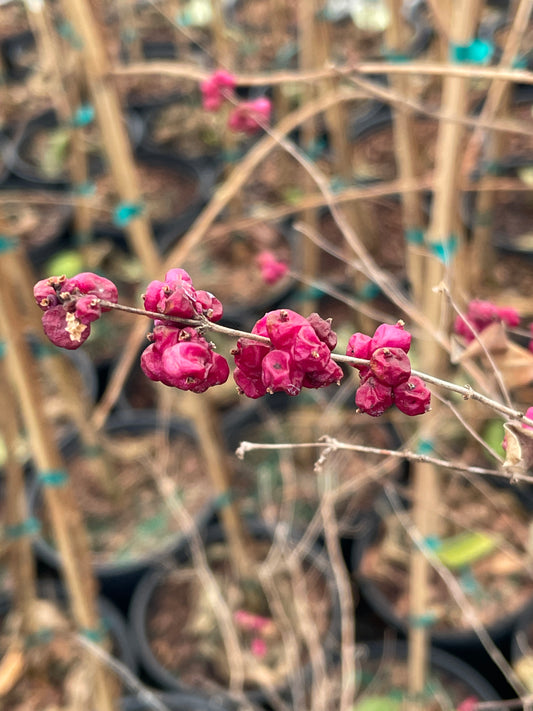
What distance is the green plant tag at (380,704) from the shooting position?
1.34 meters

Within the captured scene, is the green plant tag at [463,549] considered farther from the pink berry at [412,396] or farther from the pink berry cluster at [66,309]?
the pink berry cluster at [66,309]

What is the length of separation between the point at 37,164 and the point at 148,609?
222cm

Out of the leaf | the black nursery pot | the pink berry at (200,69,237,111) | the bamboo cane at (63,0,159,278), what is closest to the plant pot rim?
the black nursery pot

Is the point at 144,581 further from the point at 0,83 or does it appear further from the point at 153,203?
the point at 0,83

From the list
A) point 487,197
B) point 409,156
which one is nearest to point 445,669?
point 409,156

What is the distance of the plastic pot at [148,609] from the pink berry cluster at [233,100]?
39.2 inches

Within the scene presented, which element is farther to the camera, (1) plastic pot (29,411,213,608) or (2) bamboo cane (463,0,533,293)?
(1) plastic pot (29,411,213,608)

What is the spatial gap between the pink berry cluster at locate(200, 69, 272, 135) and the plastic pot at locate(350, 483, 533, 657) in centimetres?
101

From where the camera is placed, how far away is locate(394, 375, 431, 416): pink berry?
0.46 metres

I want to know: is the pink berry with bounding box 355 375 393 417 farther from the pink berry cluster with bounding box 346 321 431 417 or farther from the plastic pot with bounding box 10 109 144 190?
the plastic pot with bounding box 10 109 144 190

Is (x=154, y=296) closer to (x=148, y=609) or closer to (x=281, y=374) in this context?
(x=281, y=374)

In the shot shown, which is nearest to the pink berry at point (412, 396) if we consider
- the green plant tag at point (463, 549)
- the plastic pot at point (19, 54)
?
the green plant tag at point (463, 549)

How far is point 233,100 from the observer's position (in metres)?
0.97

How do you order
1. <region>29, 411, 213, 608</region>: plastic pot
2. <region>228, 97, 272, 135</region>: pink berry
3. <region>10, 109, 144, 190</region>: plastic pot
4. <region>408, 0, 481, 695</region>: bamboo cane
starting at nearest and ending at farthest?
<region>408, 0, 481, 695</region>: bamboo cane, <region>228, 97, 272, 135</region>: pink berry, <region>29, 411, 213, 608</region>: plastic pot, <region>10, 109, 144, 190</region>: plastic pot
